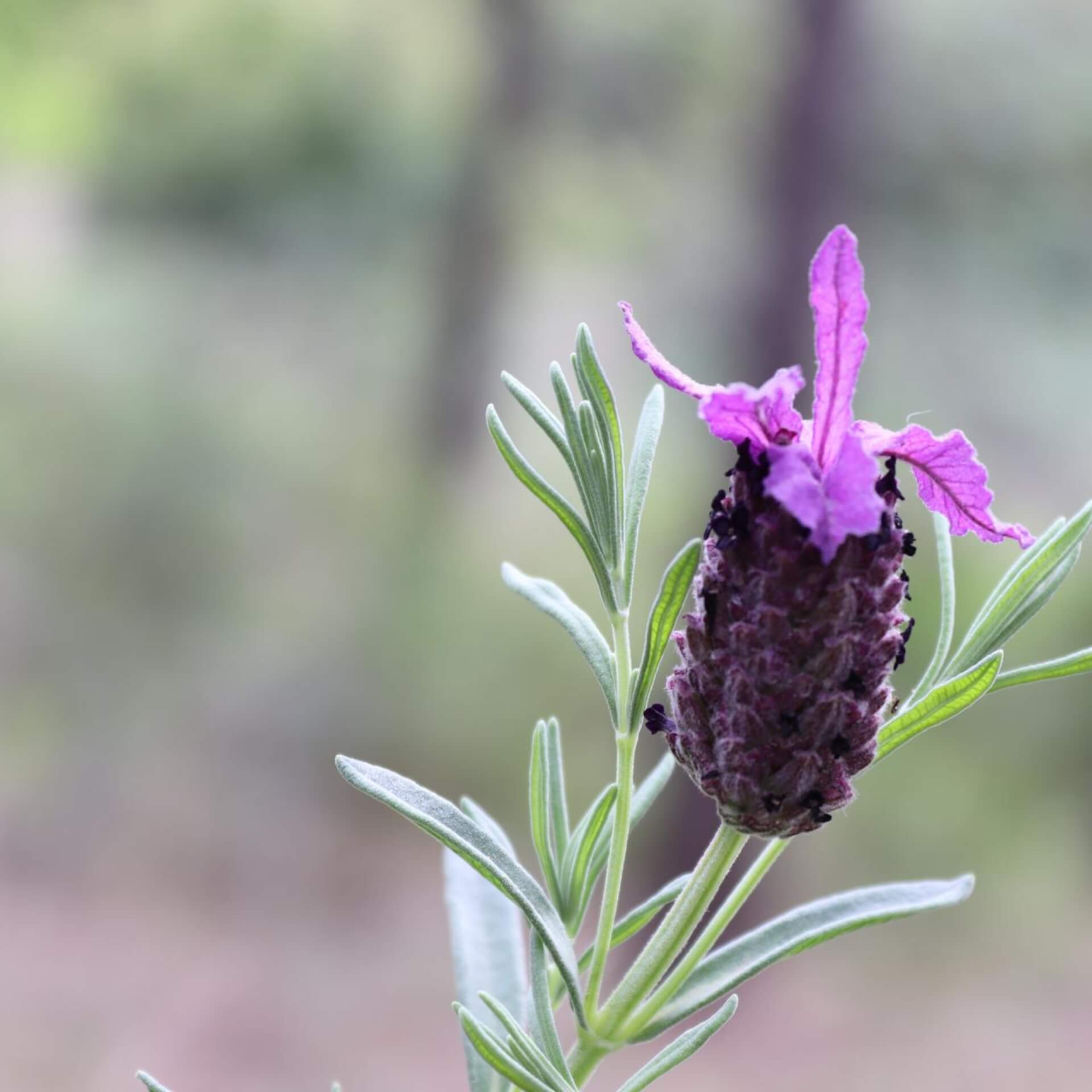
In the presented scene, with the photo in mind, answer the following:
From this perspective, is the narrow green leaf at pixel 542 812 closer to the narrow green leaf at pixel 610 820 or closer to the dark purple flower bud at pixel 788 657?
the narrow green leaf at pixel 610 820

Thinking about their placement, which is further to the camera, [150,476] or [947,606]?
[150,476]

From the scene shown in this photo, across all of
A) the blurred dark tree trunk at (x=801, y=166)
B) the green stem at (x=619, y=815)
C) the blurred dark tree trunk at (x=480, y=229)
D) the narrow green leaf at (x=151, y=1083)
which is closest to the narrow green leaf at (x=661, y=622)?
the green stem at (x=619, y=815)

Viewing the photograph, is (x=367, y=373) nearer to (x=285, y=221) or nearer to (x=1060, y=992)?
(x=285, y=221)

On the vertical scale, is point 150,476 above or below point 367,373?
below

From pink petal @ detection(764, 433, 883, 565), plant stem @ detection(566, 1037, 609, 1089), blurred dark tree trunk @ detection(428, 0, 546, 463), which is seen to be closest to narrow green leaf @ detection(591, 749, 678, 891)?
plant stem @ detection(566, 1037, 609, 1089)

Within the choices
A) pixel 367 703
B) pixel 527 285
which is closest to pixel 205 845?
pixel 367 703

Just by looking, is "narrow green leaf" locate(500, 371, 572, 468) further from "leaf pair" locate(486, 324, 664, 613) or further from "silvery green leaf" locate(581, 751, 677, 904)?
"silvery green leaf" locate(581, 751, 677, 904)
